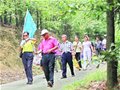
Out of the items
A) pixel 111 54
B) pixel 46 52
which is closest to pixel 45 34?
pixel 46 52

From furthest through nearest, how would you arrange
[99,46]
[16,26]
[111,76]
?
[16,26]
[99,46]
[111,76]

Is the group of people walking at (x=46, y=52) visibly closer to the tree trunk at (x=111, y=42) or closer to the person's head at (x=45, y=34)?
the person's head at (x=45, y=34)

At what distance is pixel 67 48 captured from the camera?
16.8 meters

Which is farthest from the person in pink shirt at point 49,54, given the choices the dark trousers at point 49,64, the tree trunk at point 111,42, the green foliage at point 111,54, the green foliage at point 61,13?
the green foliage at point 111,54

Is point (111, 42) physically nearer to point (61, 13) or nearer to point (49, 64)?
point (61, 13)

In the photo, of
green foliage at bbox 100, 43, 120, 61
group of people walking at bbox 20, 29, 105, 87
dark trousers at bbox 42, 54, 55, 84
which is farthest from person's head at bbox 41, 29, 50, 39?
green foliage at bbox 100, 43, 120, 61

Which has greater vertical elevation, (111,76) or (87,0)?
(87,0)

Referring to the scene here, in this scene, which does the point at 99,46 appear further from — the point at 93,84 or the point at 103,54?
the point at 103,54

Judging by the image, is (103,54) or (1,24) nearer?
(103,54)

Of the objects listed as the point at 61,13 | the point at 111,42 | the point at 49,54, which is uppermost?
the point at 61,13

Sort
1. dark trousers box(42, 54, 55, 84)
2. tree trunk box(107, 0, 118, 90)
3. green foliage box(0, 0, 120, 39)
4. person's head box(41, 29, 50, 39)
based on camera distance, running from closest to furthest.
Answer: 1. green foliage box(0, 0, 120, 39)
2. tree trunk box(107, 0, 118, 90)
3. person's head box(41, 29, 50, 39)
4. dark trousers box(42, 54, 55, 84)

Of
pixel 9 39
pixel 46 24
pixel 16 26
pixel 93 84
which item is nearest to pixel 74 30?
pixel 46 24

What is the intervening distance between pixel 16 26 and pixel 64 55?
46.5 ft

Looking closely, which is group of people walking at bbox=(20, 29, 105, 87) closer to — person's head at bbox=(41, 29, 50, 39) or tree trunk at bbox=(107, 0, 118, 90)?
person's head at bbox=(41, 29, 50, 39)
